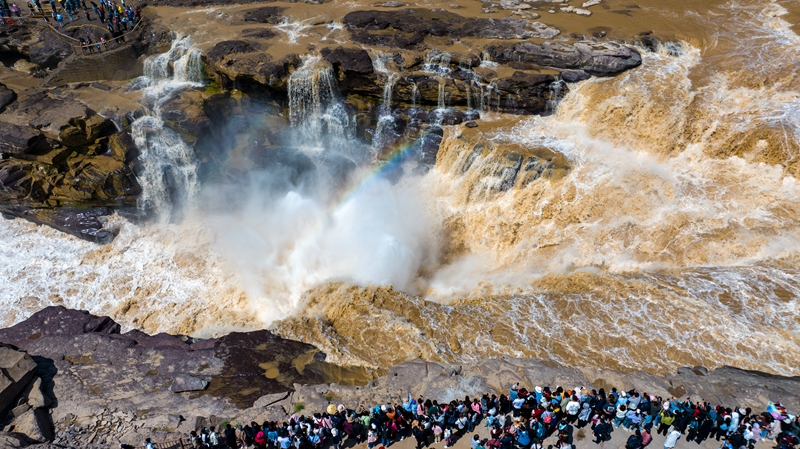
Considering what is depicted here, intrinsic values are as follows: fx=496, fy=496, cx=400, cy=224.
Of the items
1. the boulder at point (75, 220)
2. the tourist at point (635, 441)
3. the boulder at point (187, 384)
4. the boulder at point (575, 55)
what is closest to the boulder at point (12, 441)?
the boulder at point (187, 384)

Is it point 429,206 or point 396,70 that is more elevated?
point 396,70

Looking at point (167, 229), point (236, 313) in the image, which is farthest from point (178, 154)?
point (236, 313)

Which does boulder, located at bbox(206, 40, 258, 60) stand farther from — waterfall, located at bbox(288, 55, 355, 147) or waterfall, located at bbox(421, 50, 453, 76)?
waterfall, located at bbox(421, 50, 453, 76)

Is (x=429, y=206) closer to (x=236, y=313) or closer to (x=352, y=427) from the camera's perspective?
(x=236, y=313)

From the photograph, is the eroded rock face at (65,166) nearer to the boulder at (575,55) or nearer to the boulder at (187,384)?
the boulder at (187,384)

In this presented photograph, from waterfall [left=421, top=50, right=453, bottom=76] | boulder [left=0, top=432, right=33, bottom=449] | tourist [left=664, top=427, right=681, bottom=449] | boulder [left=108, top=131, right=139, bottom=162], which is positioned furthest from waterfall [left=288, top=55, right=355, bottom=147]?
tourist [left=664, top=427, right=681, bottom=449]

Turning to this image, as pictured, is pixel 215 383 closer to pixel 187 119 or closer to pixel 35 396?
pixel 35 396
